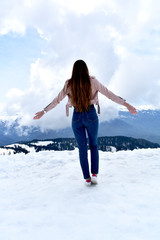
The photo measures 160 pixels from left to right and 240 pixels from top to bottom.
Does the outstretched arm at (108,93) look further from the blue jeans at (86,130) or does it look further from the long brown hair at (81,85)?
the blue jeans at (86,130)

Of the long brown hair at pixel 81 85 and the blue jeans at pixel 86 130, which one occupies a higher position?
the long brown hair at pixel 81 85

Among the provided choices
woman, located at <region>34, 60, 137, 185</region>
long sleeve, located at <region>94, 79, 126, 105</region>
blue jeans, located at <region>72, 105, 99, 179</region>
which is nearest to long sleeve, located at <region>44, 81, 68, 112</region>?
woman, located at <region>34, 60, 137, 185</region>

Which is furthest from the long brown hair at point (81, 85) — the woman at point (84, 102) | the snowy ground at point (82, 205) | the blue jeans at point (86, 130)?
the snowy ground at point (82, 205)

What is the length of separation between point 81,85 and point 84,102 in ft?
1.47

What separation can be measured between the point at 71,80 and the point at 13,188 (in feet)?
12.5

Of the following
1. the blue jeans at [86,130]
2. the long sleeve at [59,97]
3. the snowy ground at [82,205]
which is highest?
the long sleeve at [59,97]

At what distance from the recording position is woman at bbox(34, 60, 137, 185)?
5.12 metres

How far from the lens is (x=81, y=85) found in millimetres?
5086

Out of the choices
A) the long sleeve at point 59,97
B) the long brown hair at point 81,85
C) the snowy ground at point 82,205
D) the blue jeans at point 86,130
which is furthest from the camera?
the long sleeve at point 59,97

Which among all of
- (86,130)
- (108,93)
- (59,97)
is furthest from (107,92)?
(59,97)

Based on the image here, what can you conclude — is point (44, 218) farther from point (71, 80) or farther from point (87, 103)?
point (71, 80)

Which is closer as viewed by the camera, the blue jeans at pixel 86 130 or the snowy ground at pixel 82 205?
the snowy ground at pixel 82 205

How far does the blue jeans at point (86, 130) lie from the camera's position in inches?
207

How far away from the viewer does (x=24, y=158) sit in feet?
36.0
